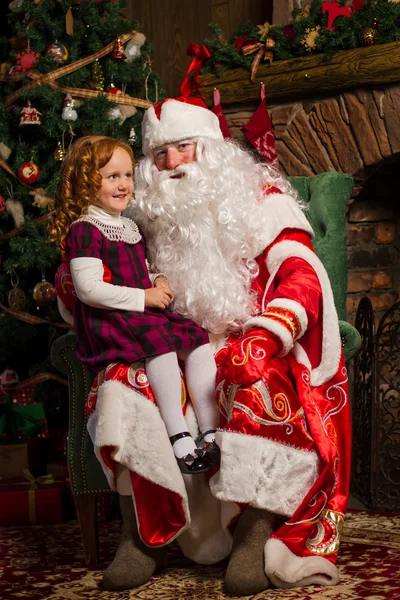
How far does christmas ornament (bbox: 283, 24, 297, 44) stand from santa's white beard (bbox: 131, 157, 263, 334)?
1437 millimetres

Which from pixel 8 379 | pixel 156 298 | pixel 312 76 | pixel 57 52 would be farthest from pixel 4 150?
pixel 156 298

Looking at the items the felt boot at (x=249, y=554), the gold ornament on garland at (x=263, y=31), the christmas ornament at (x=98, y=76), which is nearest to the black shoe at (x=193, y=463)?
the felt boot at (x=249, y=554)

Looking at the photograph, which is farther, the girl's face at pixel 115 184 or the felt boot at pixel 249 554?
→ the girl's face at pixel 115 184

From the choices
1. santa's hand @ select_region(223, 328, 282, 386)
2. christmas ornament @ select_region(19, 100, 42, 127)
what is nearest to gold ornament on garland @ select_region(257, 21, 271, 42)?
christmas ornament @ select_region(19, 100, 42, 127)

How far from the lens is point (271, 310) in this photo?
240cm

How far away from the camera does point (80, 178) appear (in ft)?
8.21

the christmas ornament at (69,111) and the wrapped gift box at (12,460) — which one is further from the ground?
the christmas ornament at (69,111)

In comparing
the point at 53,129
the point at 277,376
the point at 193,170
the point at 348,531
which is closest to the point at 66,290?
the point at 193,170

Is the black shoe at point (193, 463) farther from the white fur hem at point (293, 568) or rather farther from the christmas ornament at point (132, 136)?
the christmas ornament at point (132, 136)

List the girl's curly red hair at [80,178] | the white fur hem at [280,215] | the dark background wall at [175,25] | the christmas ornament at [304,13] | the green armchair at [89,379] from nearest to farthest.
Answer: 1. the girl's curly red hair at [80,178]
2. the white fur hem at [280,215]
3. the green armchair at [89,379]
4. the christmas ornament at [304,13]
5. the dark background wall at [175,25]

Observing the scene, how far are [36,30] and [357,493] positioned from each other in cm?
234

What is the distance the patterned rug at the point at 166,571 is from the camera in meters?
2.35

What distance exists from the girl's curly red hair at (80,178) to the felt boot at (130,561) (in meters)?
0.81

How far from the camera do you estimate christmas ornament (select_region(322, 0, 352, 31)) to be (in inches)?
145
